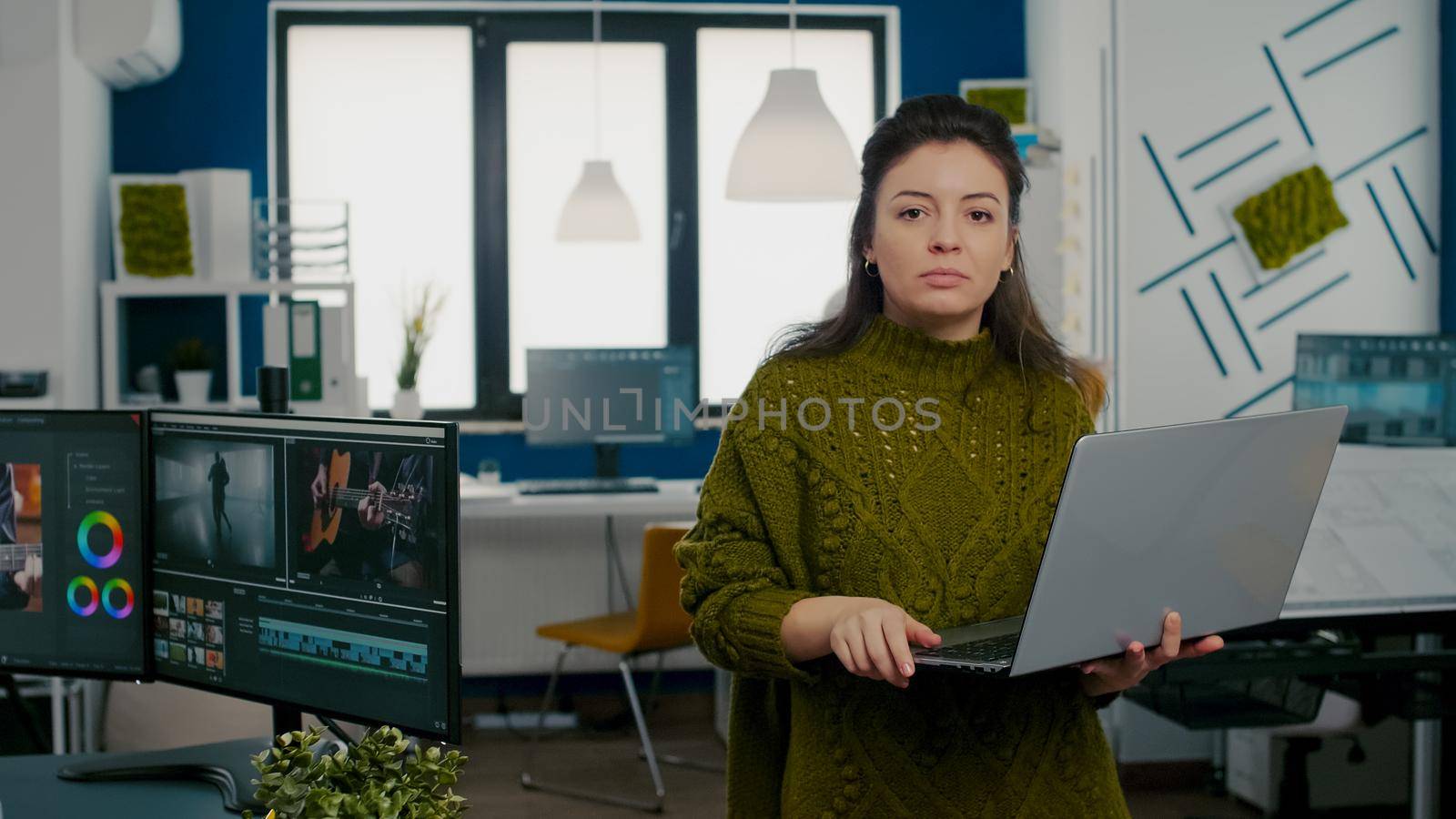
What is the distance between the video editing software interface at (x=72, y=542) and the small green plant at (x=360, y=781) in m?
0.55

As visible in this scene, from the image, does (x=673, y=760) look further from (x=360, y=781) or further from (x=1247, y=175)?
(x=360, y=781)

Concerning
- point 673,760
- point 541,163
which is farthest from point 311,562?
point 541,163

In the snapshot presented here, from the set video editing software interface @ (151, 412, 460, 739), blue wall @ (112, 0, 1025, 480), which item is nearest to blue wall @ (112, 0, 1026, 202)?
blue wall @ (112, 0, 1025, 480)

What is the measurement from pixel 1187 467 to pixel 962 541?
253mm

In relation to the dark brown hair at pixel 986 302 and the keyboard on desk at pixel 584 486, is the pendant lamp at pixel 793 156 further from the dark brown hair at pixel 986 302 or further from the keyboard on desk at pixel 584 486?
the dark brown hair at pixel 986 302

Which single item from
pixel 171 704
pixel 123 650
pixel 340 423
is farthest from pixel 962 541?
pixel 171 704

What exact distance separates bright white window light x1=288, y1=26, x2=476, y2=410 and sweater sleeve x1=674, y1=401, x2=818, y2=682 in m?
3.63

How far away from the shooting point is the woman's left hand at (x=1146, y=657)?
3.63ft

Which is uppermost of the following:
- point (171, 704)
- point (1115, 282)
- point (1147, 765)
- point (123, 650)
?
point (1115, 282)

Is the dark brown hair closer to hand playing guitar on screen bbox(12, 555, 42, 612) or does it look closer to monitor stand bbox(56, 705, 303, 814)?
monitor stand bbox(56, 705, 303, 814)

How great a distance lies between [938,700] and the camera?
124 cm

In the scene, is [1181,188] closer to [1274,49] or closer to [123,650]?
[1274,49]

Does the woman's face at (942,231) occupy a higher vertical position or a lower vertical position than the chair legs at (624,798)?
higher

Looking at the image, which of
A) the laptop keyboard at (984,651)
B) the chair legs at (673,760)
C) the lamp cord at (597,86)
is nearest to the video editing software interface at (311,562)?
the laptop keyboard at (984,651)
